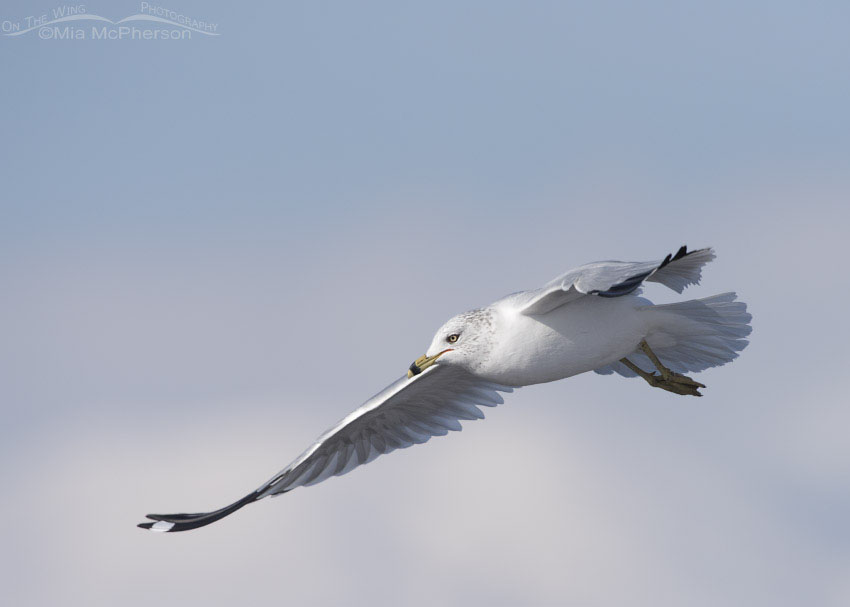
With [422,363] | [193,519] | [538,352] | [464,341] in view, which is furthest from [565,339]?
[193,519]

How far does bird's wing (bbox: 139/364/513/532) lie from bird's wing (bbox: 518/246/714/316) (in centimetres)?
168

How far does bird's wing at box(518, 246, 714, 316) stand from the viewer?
7.70 m

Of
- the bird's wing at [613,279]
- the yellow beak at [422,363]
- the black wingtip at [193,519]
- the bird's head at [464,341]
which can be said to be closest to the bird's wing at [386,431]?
the black wingtip at [193,519]

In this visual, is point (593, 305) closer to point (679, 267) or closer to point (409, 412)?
point (679, 267)

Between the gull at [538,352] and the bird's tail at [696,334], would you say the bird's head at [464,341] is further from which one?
the bird's tail at [696,334]

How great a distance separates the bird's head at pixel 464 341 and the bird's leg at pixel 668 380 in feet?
4.62

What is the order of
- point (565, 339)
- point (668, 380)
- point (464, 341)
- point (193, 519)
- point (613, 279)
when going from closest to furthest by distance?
point (613, 279), point (565, 339), point (464, 341), point (668, 380), point (193, 519)

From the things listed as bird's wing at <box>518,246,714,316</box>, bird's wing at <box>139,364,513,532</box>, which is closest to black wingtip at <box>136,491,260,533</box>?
bird's wing at <box>139,364,513,532</box>

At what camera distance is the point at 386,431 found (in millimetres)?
10547

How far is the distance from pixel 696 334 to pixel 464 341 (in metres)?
1.98

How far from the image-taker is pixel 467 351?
8859 millimetres

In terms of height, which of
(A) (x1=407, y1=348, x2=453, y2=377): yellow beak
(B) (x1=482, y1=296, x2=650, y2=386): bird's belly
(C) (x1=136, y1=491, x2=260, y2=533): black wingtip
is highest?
(A) (x1=407, y1=348, x2=453, y2=377): yellow beak

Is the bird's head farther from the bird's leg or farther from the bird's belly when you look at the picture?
the bird's leg

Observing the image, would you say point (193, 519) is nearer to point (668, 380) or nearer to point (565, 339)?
point (565, 339)
